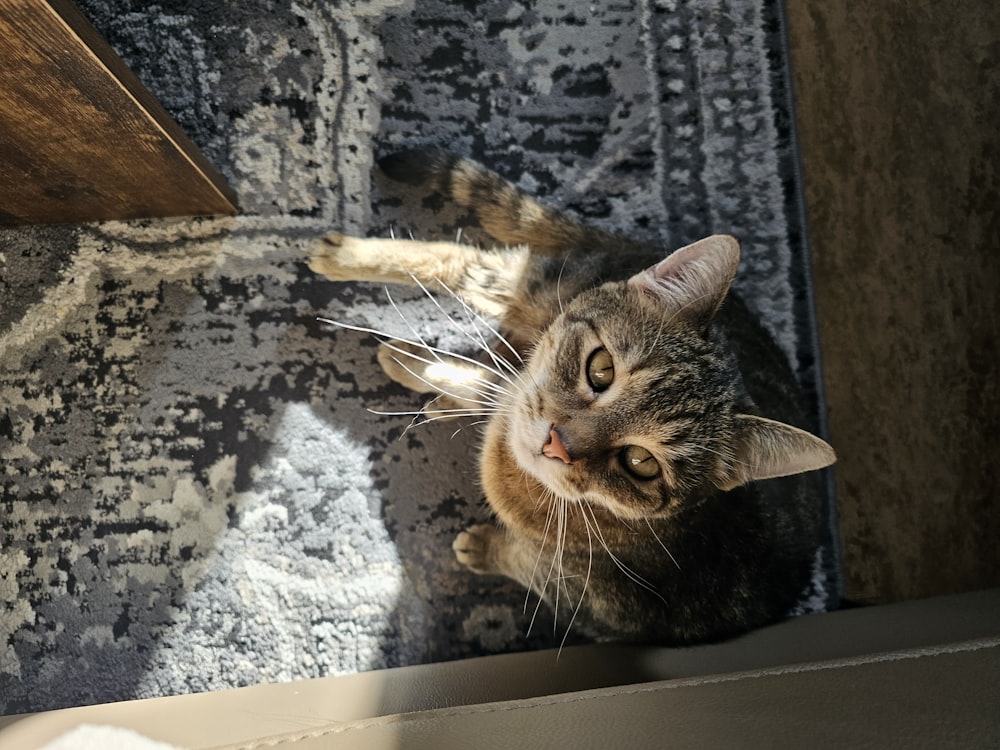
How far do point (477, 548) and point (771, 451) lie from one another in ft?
2.25

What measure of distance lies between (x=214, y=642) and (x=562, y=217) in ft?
3.87

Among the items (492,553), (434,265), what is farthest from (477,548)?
(434,265)

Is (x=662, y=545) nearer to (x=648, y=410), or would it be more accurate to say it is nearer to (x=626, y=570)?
(x=626, y=570)

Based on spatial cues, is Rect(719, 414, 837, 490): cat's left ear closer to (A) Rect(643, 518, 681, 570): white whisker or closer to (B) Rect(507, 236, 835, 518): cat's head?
(B) Rect(507, 236, 835, 518): cat's head

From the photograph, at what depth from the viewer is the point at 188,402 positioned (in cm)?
150

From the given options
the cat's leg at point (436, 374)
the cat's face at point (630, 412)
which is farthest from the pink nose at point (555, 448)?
the cat's leg at point (436, 374)

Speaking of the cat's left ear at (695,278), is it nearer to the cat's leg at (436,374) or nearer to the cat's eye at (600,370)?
the cat's eye at (600,370)

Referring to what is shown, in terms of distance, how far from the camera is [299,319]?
1.54 metres

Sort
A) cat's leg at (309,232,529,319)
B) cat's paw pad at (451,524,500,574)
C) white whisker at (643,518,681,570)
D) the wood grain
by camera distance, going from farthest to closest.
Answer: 1. cat's paw pad at (451,524,500,574)
2. cat's leg at (309,232,529,319)
3. white whisker at (643,518,681,570)
4. the wood grain

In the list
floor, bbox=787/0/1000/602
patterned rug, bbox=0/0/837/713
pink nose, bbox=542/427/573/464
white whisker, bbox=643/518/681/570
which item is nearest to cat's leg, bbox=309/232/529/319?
patterned rug, bbox=0/0/837/713

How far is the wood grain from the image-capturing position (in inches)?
38.5

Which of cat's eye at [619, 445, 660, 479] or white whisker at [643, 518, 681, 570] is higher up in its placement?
cat's eye at [619, 445, 660, 479]

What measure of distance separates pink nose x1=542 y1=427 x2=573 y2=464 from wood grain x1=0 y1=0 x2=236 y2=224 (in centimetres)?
87

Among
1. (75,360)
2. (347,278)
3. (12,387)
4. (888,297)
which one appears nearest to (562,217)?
(347,278)
